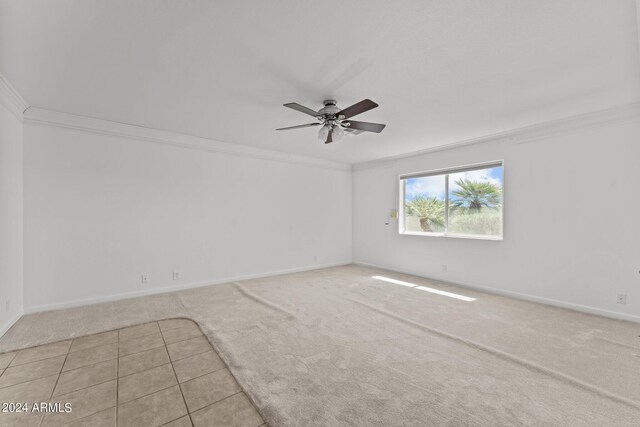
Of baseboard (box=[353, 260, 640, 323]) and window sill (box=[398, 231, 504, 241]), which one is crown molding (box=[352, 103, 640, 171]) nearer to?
window sill (box=[398, 231, 504, 241])

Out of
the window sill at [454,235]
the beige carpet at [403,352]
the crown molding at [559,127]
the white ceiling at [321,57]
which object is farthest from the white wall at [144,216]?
the crown molding at [559,127]

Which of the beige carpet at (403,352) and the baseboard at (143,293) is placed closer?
the beige carpet at (403,352)

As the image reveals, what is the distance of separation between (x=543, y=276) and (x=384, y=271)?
8.92 feet

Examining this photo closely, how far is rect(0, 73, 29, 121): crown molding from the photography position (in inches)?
104

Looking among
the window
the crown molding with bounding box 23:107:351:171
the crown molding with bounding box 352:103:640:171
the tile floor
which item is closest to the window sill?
the window

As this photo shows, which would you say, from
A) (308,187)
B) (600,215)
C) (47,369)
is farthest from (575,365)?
(308,187)

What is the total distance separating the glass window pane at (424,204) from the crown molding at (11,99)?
589cm

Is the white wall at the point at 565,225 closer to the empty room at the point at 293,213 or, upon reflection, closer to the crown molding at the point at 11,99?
the empty room at the point at 293,213

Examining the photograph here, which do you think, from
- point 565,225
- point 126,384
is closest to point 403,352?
point 126,384

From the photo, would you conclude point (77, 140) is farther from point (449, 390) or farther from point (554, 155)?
point (554, 155)

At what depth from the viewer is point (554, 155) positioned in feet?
12.1

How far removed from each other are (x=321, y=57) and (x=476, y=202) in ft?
12.8

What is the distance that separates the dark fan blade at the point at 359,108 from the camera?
7.50 ft

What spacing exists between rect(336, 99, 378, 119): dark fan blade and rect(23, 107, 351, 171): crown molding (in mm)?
2753
